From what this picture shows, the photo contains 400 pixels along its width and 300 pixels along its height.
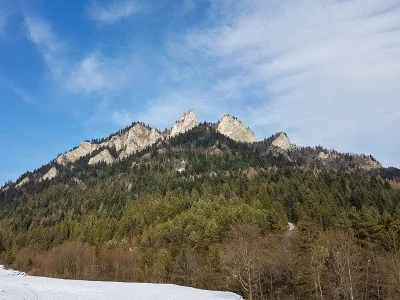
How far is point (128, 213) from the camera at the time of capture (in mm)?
163625

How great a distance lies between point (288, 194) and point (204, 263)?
6800 centimetres

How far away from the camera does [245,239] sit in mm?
63219

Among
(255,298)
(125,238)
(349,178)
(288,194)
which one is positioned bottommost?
(255,298)

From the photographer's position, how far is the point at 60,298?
38969mm

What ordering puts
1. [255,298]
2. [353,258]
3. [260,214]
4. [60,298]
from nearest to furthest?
[60,298] < [353,258] < [255,298] < [260,214]

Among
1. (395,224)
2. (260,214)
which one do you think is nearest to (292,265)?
(395,224)

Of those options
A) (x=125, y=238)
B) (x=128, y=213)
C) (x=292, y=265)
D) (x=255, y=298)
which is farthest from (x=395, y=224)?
(x=128, y=213)

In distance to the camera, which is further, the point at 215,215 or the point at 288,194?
the point at 288,194

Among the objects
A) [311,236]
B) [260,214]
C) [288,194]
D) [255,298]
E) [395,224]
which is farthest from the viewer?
[288,194]

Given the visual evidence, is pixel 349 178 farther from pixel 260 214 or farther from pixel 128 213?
pixel 128 213

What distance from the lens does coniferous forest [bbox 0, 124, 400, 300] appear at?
58.8m

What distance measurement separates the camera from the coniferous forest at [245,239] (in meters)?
58.8

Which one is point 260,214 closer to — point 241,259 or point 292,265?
point 292,265

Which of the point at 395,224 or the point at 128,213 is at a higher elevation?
the point at 128,213
